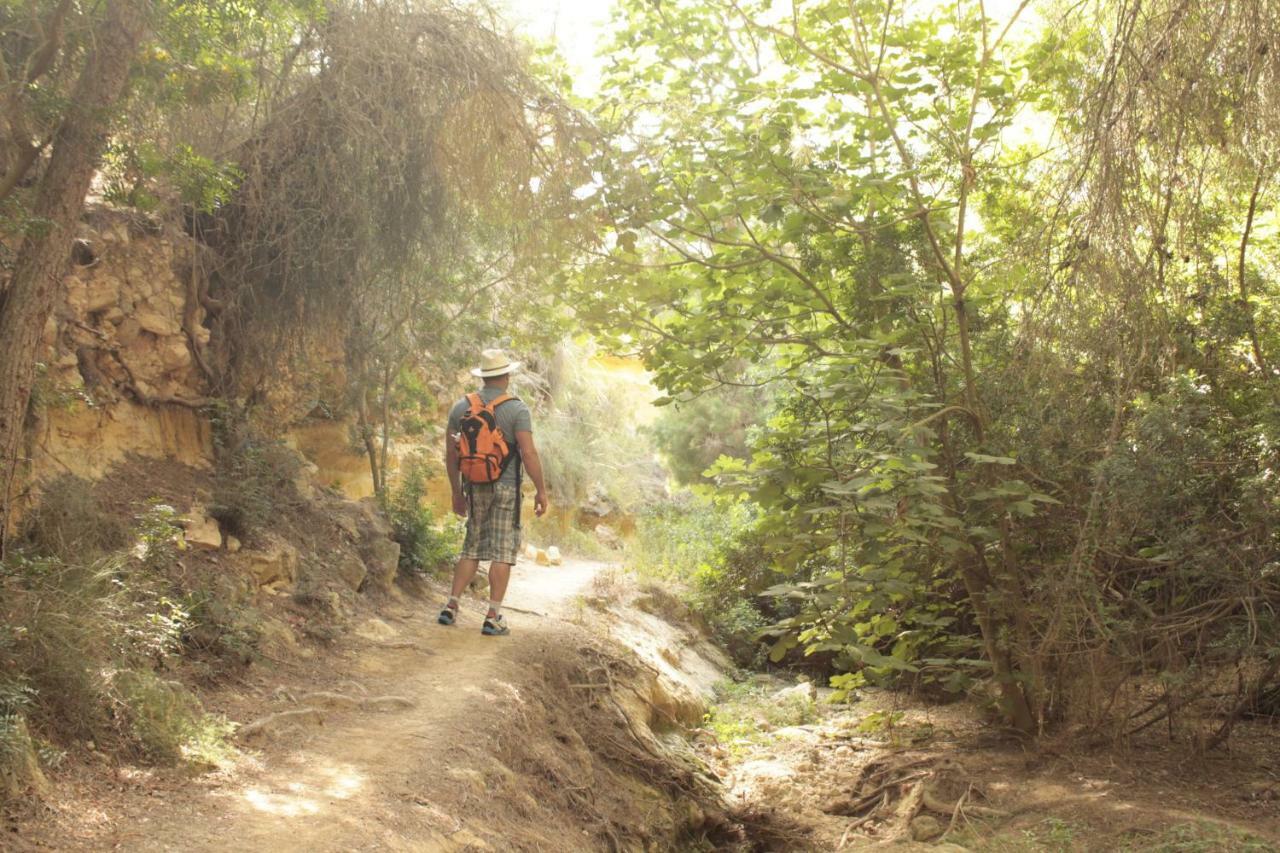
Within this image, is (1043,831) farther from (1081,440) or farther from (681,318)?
(681,318)

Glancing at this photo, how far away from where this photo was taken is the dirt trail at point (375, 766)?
138 inches

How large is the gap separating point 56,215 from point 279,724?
2682 mm

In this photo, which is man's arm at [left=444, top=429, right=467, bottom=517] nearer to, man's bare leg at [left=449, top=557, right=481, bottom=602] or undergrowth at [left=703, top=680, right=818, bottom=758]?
man's bare leg at [left=449, top=557, right=481, bottom=602]

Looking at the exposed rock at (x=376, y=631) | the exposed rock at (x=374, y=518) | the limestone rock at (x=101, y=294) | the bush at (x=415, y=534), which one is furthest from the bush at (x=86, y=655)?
the bush at (x=415, y=534)

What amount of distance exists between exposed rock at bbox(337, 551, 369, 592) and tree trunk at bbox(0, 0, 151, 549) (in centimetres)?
302

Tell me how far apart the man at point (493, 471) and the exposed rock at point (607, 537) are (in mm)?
11765

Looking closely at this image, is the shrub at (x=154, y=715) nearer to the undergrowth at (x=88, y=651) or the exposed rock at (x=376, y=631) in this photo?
the undergrowth at (x=88, y=651)

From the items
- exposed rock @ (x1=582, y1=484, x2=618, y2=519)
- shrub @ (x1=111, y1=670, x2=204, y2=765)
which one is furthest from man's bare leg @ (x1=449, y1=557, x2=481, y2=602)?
exposed rock @ (x1=582, y1=484, x2=618, y2=519)

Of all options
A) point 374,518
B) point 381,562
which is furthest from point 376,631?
point 374,518

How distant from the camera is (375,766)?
176 inches

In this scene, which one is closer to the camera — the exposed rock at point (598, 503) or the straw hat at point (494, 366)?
the straw hat at point (494, 366)

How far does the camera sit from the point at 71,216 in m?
4.60

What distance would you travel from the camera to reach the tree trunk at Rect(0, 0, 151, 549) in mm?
4359

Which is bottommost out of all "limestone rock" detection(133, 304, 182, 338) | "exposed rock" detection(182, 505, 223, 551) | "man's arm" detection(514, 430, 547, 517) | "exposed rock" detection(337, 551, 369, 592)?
"exposed rock" detection(337, 551, 369, 592)
